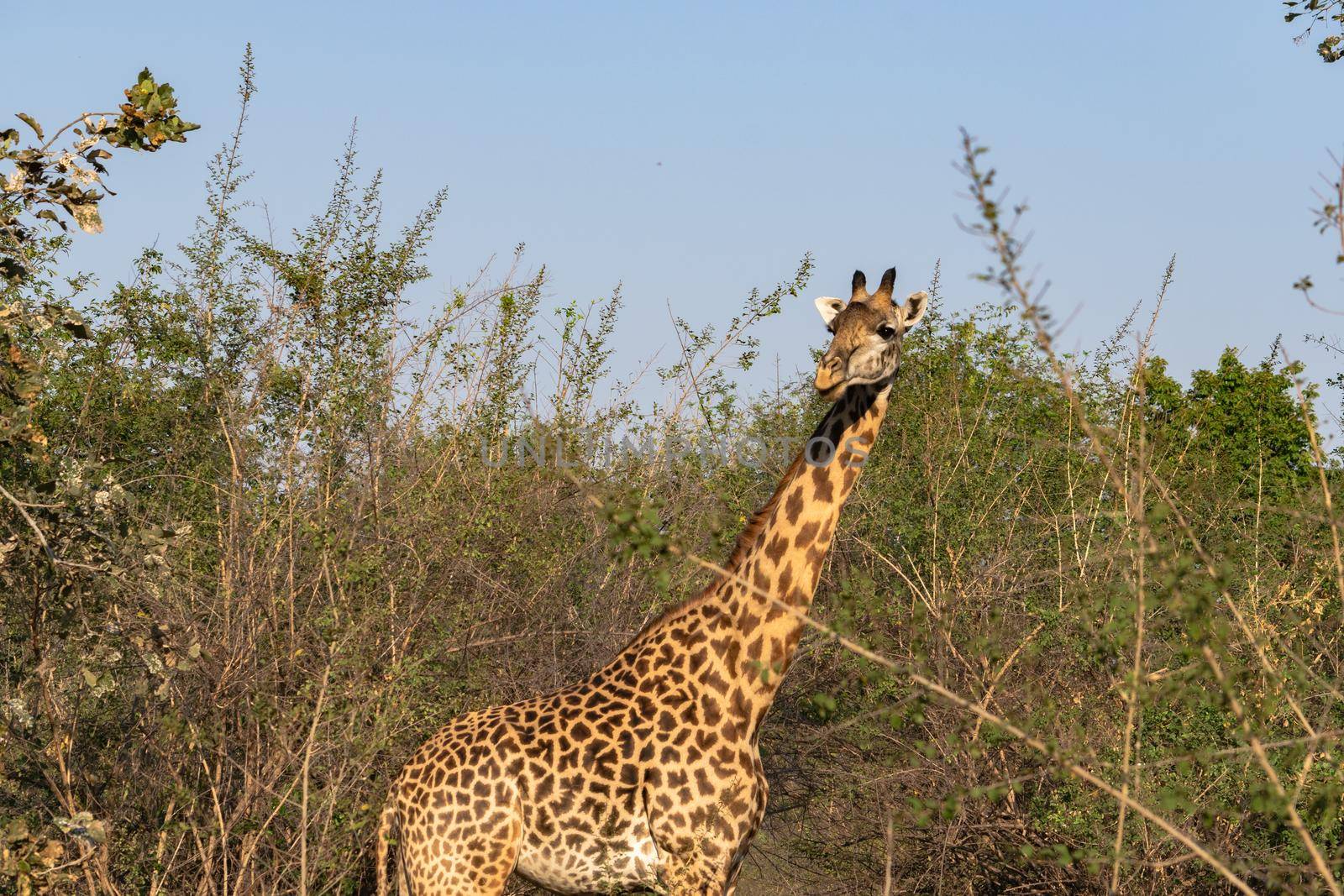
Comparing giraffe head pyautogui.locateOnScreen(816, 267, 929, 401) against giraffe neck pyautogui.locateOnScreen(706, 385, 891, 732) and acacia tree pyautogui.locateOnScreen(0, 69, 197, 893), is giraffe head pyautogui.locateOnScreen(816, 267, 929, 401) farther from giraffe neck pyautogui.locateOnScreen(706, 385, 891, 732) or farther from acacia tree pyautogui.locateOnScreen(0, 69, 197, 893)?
acacia tree pyautogui.locateOnScreen(0, 69, 197, 893)

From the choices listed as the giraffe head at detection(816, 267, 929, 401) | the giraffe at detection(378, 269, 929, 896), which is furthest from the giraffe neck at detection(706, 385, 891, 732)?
the giraffe head at detection(816, 267, 929, 401)

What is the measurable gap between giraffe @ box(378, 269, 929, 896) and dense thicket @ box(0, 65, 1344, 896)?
28cm

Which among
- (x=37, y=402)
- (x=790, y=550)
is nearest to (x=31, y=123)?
(x=37, y=402)

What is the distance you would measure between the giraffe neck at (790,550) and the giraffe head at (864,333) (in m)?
0.18

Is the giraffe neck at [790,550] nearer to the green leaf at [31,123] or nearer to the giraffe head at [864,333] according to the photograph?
the giraffe head at [864,333]

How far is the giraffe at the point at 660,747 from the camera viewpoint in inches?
222

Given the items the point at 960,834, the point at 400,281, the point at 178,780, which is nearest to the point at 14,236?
the point at 178,780

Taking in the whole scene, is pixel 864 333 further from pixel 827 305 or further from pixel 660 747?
pixel 660 747

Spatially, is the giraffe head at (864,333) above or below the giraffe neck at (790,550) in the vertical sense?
above

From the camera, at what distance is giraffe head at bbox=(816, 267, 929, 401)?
18.6 ft

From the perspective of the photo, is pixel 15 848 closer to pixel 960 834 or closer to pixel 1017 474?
pixel 960 834

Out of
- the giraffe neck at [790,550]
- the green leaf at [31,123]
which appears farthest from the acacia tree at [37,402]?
the giraffe neck at [790,550]

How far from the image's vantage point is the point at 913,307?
20.6 ft

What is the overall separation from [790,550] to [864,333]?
0.90 metres
